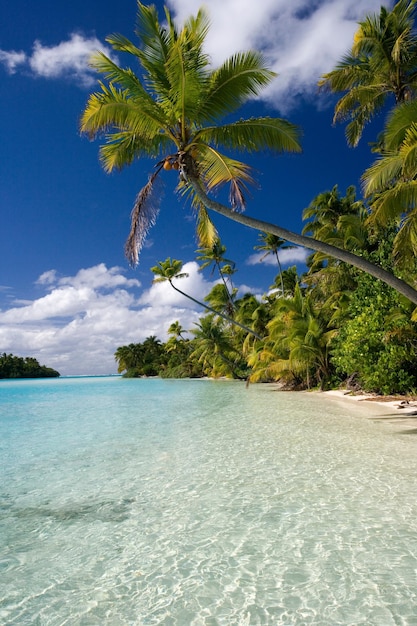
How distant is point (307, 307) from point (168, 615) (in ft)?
60.5

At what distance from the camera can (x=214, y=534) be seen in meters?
3.76

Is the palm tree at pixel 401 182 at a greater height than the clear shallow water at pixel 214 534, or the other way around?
the palm tree at pixel 401 182

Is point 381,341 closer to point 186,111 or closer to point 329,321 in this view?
point 329,321

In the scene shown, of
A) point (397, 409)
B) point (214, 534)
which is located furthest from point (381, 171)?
point (397, 409)

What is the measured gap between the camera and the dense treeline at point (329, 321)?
41.8 feet

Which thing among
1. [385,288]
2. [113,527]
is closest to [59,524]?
[113,527]

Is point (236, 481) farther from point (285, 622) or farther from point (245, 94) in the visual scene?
point (245, 94)

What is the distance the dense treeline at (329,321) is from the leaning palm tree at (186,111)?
321 centimetres

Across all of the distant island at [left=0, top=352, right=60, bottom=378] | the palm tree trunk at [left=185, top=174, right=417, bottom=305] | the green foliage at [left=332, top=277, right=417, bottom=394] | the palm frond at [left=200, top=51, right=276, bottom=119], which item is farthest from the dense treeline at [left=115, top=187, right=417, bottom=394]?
the distant island at [left=0, top=352, right=60, bottom=378]

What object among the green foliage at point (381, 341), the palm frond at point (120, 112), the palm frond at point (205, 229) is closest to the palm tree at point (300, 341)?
the green foliage at point (381, 341)

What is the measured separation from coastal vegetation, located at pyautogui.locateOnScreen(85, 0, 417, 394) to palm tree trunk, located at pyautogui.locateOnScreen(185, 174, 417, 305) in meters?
0.02

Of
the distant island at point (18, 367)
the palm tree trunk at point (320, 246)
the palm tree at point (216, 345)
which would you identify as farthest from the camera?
the distant island at point (18, 367)

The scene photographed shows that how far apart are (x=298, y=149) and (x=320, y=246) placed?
2501mm

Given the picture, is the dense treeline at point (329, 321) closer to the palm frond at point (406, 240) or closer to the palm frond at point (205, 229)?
the palm frond at point (406, 240)
